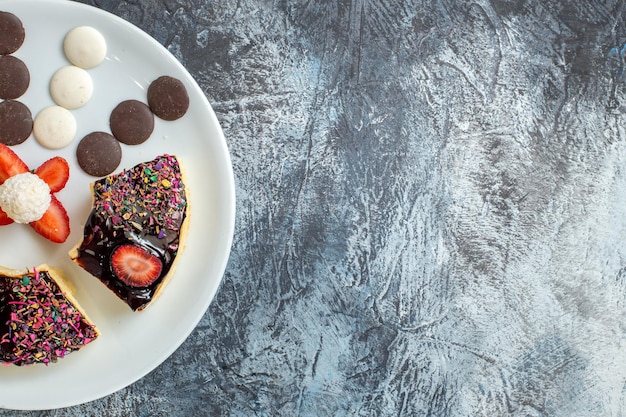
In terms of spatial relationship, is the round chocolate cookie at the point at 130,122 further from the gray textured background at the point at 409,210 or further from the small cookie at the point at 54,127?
the gray textured background at the point at 409,210

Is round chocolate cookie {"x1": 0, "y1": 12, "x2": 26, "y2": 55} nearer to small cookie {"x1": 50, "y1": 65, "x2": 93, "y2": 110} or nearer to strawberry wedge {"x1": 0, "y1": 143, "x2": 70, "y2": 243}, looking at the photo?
small cookie {"x1": 50, "y1": 65, "x2": 93, "y2": 110}

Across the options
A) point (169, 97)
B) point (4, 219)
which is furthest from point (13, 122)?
point (169, 97)

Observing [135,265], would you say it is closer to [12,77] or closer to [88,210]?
[88,210]

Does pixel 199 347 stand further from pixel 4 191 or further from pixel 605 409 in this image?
pixel 605 409

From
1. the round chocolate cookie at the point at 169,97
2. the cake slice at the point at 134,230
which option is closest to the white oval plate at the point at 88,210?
the round chocolate cookie at the point at 169,97

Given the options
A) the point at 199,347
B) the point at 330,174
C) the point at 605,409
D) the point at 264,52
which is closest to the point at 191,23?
the point at 264,52
